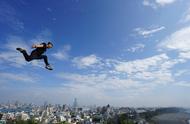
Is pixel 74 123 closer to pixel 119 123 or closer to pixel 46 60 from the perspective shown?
pixel 119 123

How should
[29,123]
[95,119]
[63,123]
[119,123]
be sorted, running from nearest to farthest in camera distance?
[29,123], [63,123], [119,123], [95,119]

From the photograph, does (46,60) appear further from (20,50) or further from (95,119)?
(95,119)

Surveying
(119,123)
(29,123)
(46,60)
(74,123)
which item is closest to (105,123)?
(119,123)

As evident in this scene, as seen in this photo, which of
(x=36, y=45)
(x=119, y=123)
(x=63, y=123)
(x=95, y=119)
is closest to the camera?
(x=36, y=45)

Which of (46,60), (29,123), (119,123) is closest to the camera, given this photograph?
(46,60)

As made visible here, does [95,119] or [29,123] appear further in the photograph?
[95,119]

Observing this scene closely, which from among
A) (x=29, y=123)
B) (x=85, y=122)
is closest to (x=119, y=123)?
(x=85, y=122)

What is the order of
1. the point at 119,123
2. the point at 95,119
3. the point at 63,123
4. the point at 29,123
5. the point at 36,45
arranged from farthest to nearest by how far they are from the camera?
the point at 95,119 < the point at 119,123 < the point at 63,123 < the point at 29,123 < the point at 36,45

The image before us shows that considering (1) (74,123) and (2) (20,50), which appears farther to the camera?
(1) (74,123)
